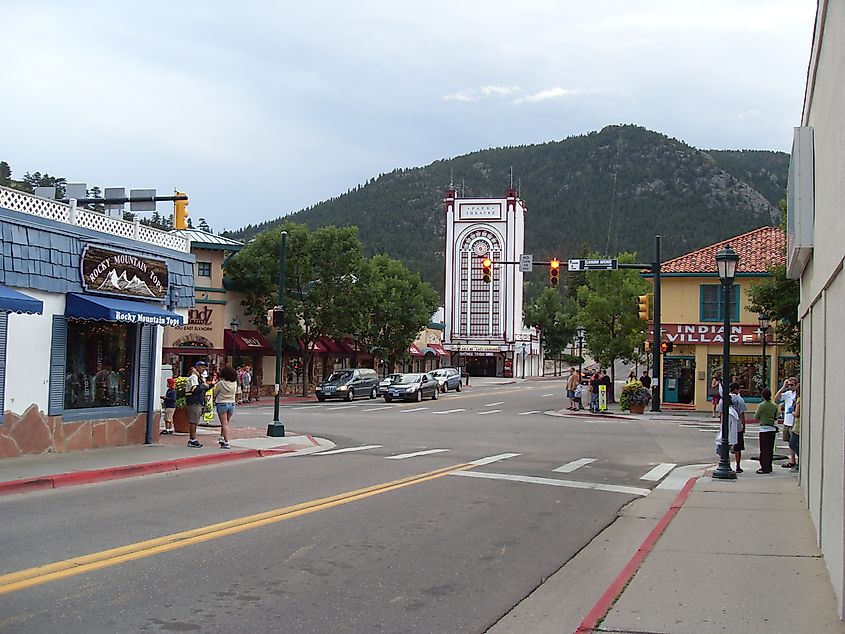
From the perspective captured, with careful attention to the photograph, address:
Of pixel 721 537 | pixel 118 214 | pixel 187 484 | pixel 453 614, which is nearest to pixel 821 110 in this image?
pixel 721 537

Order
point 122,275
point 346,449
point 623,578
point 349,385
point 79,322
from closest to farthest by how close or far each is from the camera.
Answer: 1. point 623,578
2. point 79,322
3. point 122,275
4. point 346,449
5. point 349,385

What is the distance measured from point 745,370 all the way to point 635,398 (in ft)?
22.6

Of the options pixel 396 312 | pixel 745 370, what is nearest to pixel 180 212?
pixel 745 370

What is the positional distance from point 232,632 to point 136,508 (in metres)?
5.44

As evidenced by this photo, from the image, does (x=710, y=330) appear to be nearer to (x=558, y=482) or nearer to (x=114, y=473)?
(x=558, y=482)

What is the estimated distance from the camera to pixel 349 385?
45.9 metres

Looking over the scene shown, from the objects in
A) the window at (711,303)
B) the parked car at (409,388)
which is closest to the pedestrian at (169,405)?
the parked car at (409,388)

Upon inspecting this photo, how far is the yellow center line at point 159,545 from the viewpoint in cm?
737

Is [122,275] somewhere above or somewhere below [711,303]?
below

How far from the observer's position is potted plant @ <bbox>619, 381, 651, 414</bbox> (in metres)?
37.6

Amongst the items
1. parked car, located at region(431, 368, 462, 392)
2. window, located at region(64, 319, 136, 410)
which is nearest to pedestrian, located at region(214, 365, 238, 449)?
window, located at region(64, 319, 136, 410)

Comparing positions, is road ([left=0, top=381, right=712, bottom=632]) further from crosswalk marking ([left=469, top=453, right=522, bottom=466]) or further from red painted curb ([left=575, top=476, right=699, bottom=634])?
red painted curb ([left=575, top=476, right=699, bottom=634])

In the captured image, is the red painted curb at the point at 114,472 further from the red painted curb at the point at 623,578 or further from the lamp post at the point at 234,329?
the lamp post at the point at 234,329

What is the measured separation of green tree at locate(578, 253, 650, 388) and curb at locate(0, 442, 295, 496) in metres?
33.0
